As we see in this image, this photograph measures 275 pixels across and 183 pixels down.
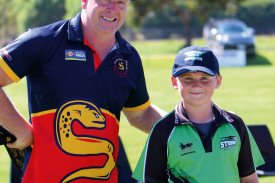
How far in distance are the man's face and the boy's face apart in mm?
545

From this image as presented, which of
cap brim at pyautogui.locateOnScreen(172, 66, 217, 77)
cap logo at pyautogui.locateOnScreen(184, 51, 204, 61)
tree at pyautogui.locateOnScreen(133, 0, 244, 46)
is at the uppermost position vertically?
tree at pyautogui.locateOnScreen(133, 0, 244, 46)

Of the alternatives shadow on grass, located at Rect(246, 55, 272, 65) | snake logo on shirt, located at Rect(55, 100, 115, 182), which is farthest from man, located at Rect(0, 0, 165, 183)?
shadow on grass, located at Rect(246, 55, 272, 65)

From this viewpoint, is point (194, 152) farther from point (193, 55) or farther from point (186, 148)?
point (193, 55)

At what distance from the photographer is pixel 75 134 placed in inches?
119

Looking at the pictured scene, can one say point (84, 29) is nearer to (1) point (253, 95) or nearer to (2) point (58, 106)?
(2) point (58, 106)

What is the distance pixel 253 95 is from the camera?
Answer: 12992 mm

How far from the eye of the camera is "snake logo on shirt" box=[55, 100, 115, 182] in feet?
9.89

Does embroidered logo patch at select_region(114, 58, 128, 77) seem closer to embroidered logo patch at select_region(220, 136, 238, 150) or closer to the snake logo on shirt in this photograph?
the snake logo on shirt

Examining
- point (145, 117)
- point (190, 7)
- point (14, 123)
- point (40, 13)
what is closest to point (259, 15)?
point (190, 7)

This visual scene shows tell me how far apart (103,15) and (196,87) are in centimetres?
73

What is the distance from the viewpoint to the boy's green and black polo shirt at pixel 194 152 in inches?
116

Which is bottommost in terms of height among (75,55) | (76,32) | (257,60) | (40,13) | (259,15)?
(257,60)

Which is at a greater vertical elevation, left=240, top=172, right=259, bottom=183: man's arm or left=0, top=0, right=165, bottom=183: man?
left=0, top=0, right=165, bottom=183: man

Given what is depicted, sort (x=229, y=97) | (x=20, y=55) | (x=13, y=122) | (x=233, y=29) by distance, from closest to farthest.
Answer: (x=20, y=55) < (x=13, y=122) < (x=229, y=97) < (x=233, y=29)
